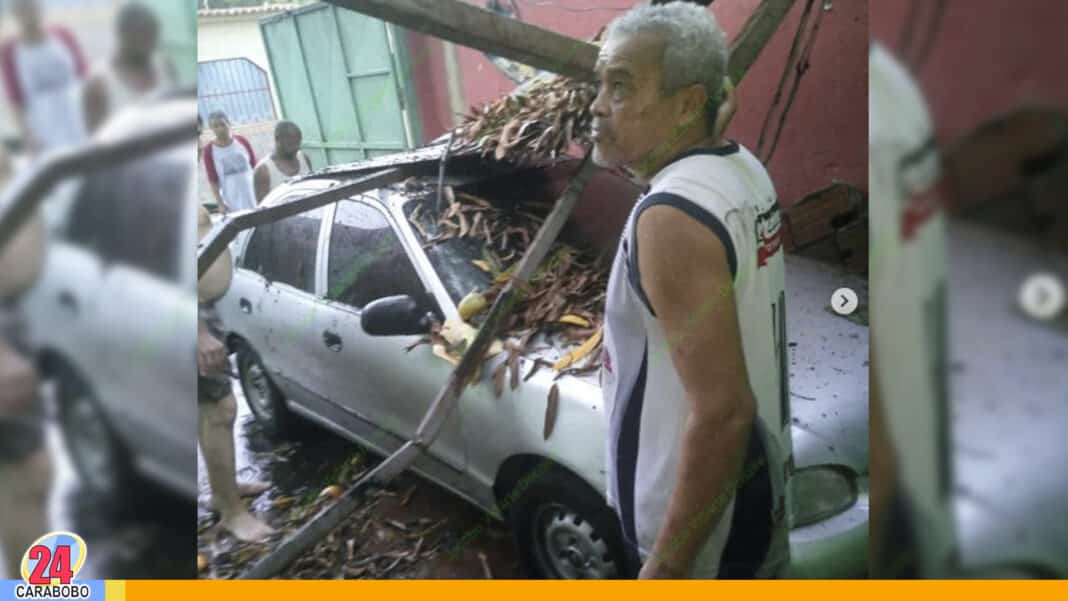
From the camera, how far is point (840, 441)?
5.66ft

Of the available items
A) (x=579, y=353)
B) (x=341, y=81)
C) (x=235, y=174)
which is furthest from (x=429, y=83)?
(x=579, y=353)

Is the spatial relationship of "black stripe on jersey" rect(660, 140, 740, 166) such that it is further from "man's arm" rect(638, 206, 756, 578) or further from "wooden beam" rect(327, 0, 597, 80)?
"wooden beam" rect(327, 0, 597, 80)

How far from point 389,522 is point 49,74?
4.23 feet

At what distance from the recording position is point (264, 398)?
6.10 ft

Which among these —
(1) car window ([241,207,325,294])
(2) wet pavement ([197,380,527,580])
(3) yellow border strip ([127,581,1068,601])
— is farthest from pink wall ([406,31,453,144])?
(3) yellow border strip ([127,581,1068,601])

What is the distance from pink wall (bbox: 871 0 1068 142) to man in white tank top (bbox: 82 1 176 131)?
1.70m

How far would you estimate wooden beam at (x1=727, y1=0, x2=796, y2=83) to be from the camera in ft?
5.87

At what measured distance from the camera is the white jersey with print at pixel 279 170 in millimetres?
1747

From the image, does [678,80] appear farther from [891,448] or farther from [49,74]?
[49,74]

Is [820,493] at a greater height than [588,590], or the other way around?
[820,493]

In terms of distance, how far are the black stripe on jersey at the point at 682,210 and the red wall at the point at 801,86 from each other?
0.44m

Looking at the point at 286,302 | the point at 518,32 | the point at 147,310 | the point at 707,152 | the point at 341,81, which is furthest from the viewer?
the point at 286,302

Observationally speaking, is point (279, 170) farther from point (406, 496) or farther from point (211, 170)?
point (406, 496)

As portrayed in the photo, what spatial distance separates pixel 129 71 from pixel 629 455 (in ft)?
4.60
